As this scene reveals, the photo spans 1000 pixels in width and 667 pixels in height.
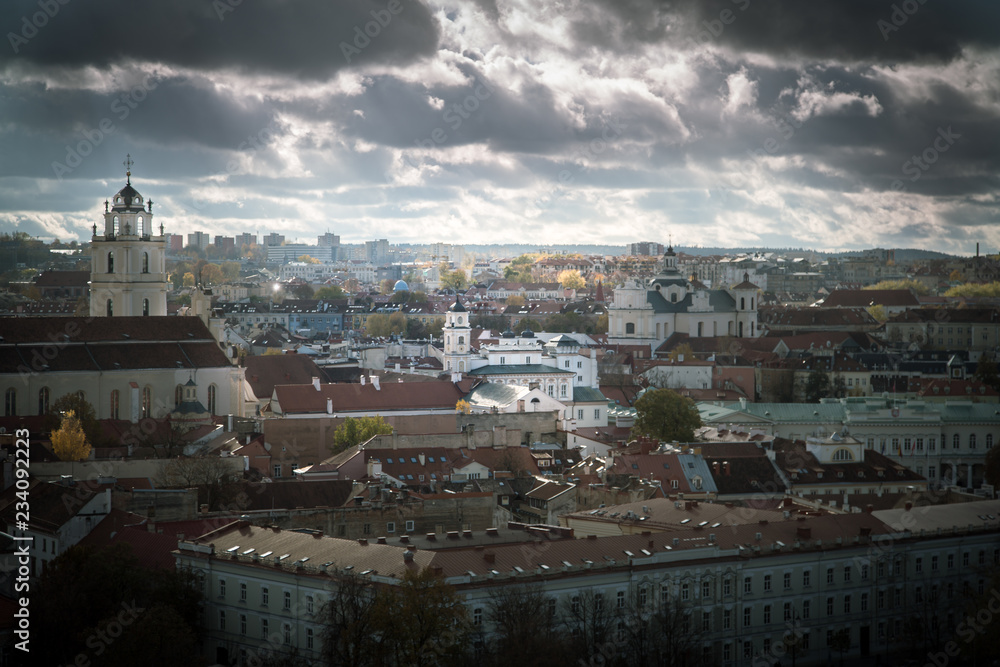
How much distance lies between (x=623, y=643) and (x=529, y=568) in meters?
2.61

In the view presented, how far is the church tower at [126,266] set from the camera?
7288 cm

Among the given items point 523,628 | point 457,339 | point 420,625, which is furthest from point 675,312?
point 420,625

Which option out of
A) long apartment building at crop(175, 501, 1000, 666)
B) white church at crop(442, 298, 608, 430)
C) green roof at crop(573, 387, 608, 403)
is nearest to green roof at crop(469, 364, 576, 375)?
white church at crop(442, 298, 608, 430)

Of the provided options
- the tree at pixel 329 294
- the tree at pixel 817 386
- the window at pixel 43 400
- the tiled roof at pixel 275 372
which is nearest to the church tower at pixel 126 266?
the tiled roof at pixel 275 372

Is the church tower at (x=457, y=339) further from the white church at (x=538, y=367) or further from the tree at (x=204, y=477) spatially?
the tree at (x=204, y=477)

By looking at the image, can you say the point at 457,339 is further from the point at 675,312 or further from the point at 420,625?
the point at 420,625

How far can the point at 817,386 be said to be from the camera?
85.6 metres

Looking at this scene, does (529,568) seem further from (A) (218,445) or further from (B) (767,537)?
(A) (218,445)

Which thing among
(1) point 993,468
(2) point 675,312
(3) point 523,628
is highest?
(2) point 675,312

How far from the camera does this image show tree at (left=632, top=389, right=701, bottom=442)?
209 ft

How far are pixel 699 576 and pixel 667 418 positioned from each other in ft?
95.8

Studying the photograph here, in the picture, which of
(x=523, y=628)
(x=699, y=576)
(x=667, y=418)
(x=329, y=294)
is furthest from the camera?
(x=329, y=294)

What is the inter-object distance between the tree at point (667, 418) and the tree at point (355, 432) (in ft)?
36.2

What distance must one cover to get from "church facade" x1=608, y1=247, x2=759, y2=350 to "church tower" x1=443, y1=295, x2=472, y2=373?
3104 centimetres
